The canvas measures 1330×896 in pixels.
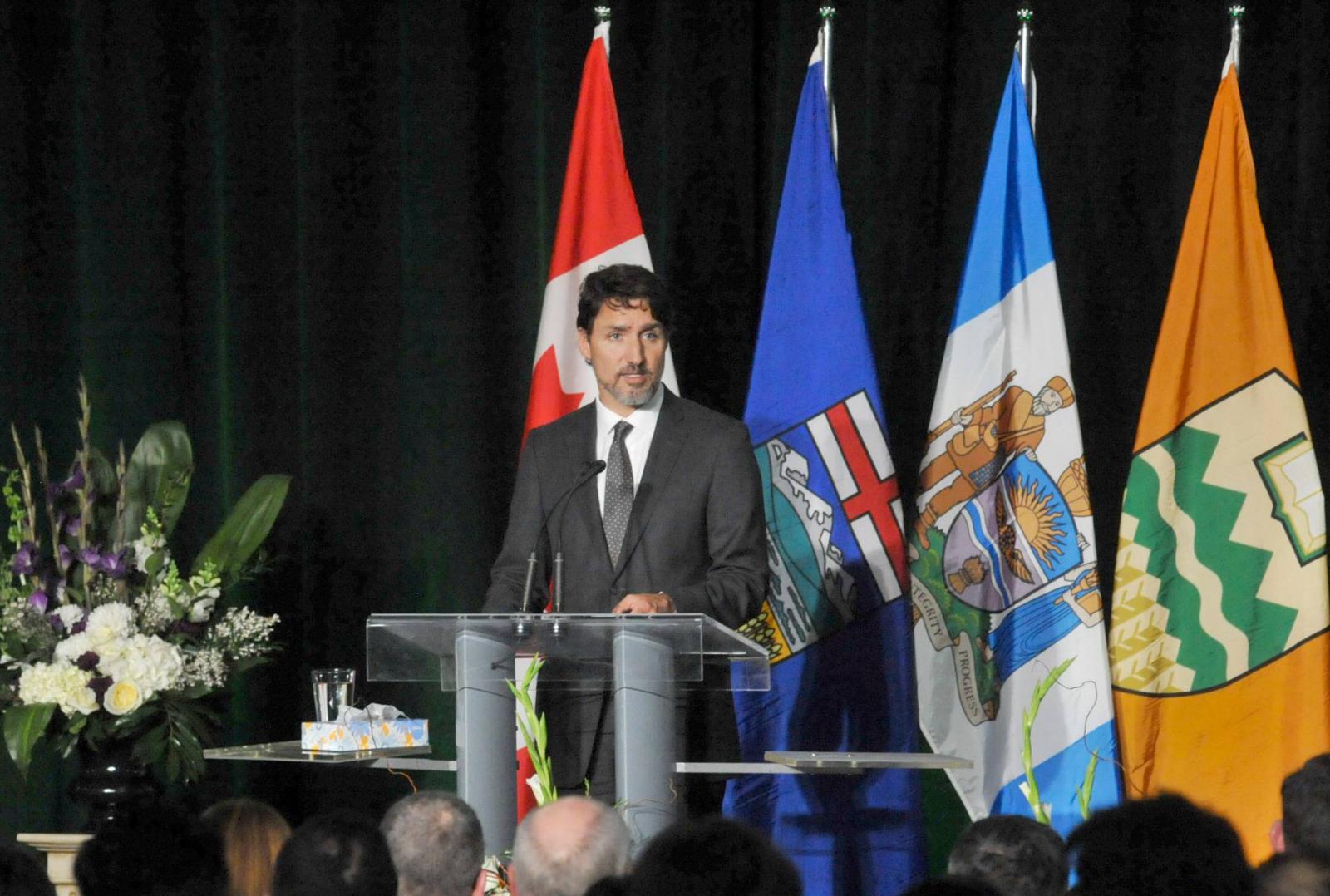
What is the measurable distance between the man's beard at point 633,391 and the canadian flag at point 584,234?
3.69 feet

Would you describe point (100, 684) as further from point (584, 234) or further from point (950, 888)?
point (950, 888)

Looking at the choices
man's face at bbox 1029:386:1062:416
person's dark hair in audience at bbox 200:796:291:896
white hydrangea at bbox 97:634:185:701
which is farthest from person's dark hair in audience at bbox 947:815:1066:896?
man's face at bbox 1029:386:1062:416

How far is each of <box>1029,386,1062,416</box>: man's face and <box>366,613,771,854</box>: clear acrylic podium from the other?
193 cm

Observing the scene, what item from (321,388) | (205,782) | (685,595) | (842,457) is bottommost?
(205,782)

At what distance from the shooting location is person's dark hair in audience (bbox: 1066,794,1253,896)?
1673mm

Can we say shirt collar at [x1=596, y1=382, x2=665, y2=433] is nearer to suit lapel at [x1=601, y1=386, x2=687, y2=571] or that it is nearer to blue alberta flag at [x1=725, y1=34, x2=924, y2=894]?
suit lapel at [x1=601, y1=386, x2=687, y2=571]

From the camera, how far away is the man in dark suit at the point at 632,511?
3488 millimetres

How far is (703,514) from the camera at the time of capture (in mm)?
3709

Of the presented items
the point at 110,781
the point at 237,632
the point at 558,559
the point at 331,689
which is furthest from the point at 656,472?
the point at 110,781

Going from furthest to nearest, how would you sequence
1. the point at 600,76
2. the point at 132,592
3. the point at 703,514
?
1. the point at 600,76
2. the point at 132,592
3. the point at 703,514

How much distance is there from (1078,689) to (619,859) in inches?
112

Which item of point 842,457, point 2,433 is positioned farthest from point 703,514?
point 2,433

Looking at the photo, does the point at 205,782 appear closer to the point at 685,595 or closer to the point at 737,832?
the point at 685,595

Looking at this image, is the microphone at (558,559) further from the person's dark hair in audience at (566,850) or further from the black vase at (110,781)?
the black vase at (110,781)
